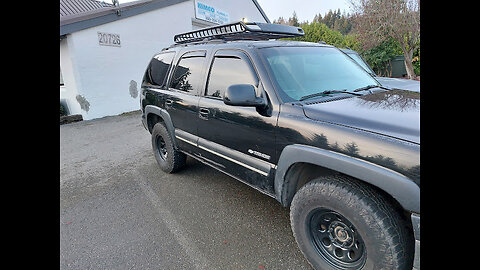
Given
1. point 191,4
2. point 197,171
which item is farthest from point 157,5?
point 197,171

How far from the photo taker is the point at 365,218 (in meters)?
1.65

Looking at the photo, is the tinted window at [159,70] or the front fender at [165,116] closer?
the front fender at [165,116]

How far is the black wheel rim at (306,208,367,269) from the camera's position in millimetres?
1828

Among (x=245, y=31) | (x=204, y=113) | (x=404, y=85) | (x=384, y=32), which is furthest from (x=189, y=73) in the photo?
(x=384, y=32)

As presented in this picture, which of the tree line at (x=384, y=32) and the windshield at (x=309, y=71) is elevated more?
the tree line at (x=384, y=32)

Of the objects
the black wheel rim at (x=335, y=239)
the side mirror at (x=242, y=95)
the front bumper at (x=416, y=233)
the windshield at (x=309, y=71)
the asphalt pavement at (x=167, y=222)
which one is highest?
the windshield at (x=309, y=71)

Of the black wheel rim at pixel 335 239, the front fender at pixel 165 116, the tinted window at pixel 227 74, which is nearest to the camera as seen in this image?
the black wheel rim at pixel 335 239

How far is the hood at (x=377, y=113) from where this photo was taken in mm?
1563

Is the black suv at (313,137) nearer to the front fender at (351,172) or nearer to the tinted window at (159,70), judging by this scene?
the front fender at (351,172)

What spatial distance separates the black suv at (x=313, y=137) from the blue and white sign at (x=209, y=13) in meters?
9.50

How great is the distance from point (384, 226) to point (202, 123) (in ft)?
6.68

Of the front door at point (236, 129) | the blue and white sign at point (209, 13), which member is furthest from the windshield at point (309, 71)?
the blue and white sign at point (209, 13)

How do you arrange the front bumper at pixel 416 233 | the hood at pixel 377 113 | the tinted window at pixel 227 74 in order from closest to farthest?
1. the front bumper at pixel 416 233
2. the hood at pixel 377 113
3. the tinted window at pixel 227 74
